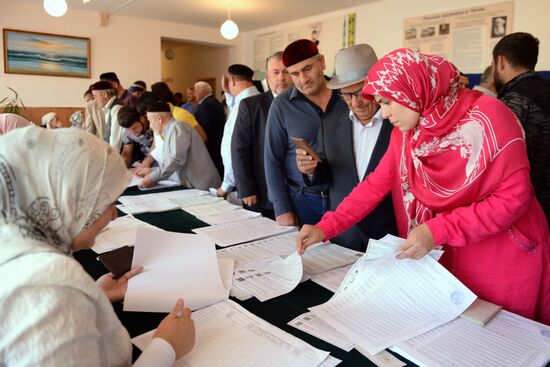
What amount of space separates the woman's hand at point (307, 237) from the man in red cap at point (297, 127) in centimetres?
61

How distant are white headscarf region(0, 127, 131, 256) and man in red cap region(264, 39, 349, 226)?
4.40 ft

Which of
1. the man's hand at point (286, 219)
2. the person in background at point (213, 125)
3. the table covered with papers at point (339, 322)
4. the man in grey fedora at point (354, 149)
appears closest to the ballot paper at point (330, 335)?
the table covered with papers at point (339, 322)

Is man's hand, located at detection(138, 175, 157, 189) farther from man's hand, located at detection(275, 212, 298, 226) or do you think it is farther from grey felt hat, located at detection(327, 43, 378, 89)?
grey felt hat, located at detection(327, 43, 378, 89)

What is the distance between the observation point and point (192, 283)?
119cm

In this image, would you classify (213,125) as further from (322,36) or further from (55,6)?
(322,36)

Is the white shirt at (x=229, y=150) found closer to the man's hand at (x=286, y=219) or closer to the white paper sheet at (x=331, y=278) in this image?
the man's hand at (x=286, y=219)

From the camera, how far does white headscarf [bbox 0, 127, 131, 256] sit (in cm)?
67

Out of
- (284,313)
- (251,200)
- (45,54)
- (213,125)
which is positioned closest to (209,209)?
(251,200)

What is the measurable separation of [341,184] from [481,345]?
1085mm

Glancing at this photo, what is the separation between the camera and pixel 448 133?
4.04ft

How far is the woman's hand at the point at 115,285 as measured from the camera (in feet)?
3.68

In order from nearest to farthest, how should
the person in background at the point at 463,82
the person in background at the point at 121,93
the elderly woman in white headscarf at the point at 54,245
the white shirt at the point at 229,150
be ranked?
the elderly woman in white headscarf at the point at 54,245, the person in background at the point at 463,82, the white shirt at the point at 229,150, the person in background at the point at 121,93

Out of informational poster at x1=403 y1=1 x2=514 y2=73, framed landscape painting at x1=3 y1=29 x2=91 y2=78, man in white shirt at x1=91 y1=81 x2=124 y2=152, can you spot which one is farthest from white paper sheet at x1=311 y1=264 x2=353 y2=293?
framed landscape painting at x1=3 y1=29 x2=91 y2=78

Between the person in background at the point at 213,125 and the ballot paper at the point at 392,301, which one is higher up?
the person in background at the point at 213,125
